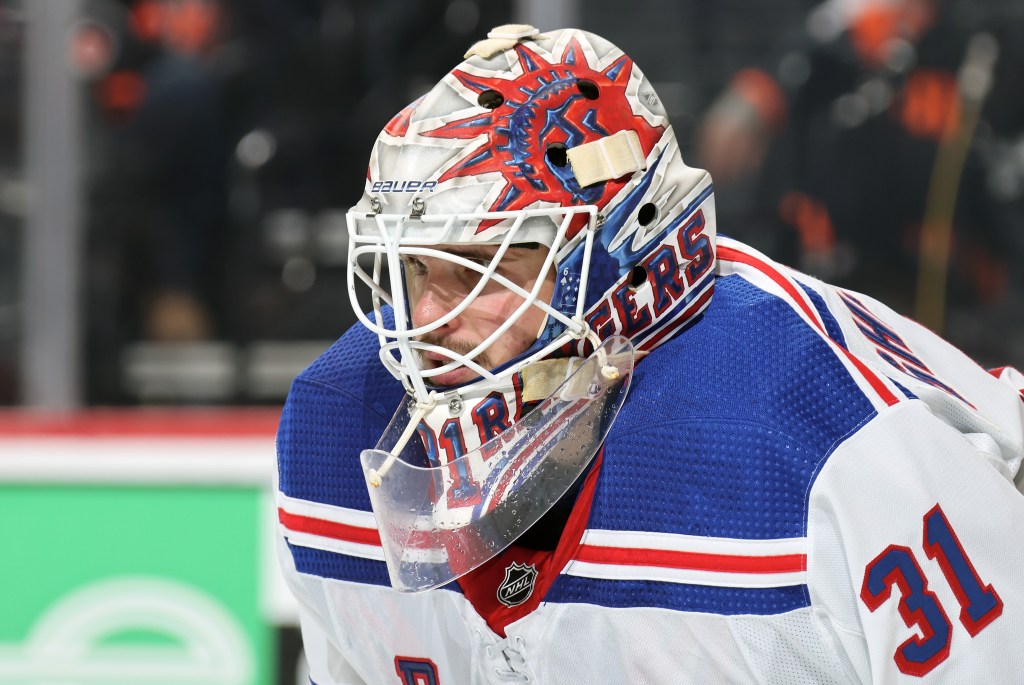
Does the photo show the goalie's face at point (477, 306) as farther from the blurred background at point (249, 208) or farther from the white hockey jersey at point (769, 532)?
the blurred background at point (249, 208)

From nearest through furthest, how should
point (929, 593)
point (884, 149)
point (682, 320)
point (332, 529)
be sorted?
point (929, 593) < point (682, 320) < point (332, 529) < point (884, 149)

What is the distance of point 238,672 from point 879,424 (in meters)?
1.93

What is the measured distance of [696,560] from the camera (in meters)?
1.49

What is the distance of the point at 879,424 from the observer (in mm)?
1414

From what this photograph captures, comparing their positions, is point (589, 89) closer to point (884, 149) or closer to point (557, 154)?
point (557, 154)

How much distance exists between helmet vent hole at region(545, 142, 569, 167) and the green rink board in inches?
65.5

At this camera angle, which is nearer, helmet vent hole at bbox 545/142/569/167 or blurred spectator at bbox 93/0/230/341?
helmet vent hole at bbox 545/142/569/167

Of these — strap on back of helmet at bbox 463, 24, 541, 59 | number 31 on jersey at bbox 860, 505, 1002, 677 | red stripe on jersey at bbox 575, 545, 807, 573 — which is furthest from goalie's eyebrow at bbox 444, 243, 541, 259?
number 31 on jersey at bbox 860, 505, 1002, 677

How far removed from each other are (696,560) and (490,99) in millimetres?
522

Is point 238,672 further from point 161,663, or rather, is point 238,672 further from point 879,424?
point 879,424

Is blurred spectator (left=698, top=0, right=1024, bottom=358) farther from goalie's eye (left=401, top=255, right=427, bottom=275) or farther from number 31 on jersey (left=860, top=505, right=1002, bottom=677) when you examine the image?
number 31 on jersey (left=860, top=505, right=1002, bottom=677)

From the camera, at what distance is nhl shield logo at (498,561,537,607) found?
5.30 ft

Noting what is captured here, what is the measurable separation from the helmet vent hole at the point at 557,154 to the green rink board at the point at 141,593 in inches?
65.5

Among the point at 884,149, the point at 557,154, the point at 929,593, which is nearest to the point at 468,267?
the point at 557,154
